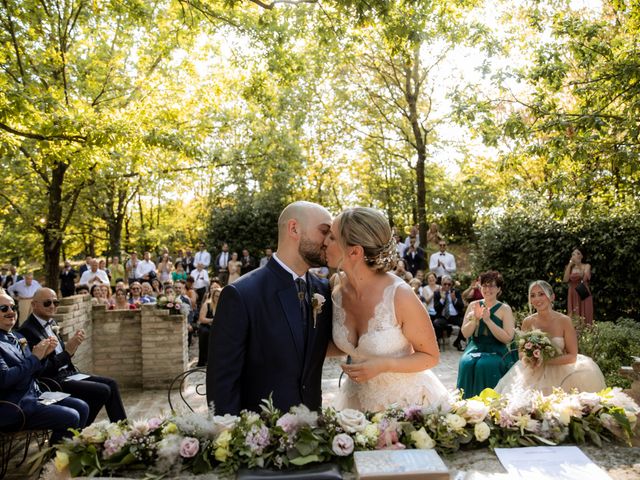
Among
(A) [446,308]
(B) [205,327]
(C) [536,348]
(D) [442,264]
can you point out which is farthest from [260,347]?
(D) [442,264]

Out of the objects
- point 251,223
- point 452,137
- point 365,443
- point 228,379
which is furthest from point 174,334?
point 452,137

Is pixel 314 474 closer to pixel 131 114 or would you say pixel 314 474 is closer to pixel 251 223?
pixel 131 114

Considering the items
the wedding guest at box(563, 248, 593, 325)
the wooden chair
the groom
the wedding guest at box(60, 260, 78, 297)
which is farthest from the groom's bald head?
the wedding guest at box(60, 260, 78, 297)

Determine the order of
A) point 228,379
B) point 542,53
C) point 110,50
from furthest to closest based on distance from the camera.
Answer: point 110,50, point 542,53, point 228,379

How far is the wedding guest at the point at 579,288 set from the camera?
13023mm

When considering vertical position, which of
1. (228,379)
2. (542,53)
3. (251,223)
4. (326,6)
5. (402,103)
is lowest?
(228,379)

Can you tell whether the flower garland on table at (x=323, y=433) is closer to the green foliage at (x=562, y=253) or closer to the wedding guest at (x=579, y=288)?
the wedding guest at (x=579, y=288)

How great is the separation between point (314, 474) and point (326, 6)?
9079 mm

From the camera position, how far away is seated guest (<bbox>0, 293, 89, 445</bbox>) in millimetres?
5211

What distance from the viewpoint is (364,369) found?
318 cm

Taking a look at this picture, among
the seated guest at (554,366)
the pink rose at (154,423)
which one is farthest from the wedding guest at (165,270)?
the pink rose at (154,423)

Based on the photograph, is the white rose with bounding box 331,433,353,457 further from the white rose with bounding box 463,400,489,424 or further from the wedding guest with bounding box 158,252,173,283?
the wedding guest with bounding box 158,252,173,283

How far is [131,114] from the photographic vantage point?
1041cm

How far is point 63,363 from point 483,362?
5.08 metres
